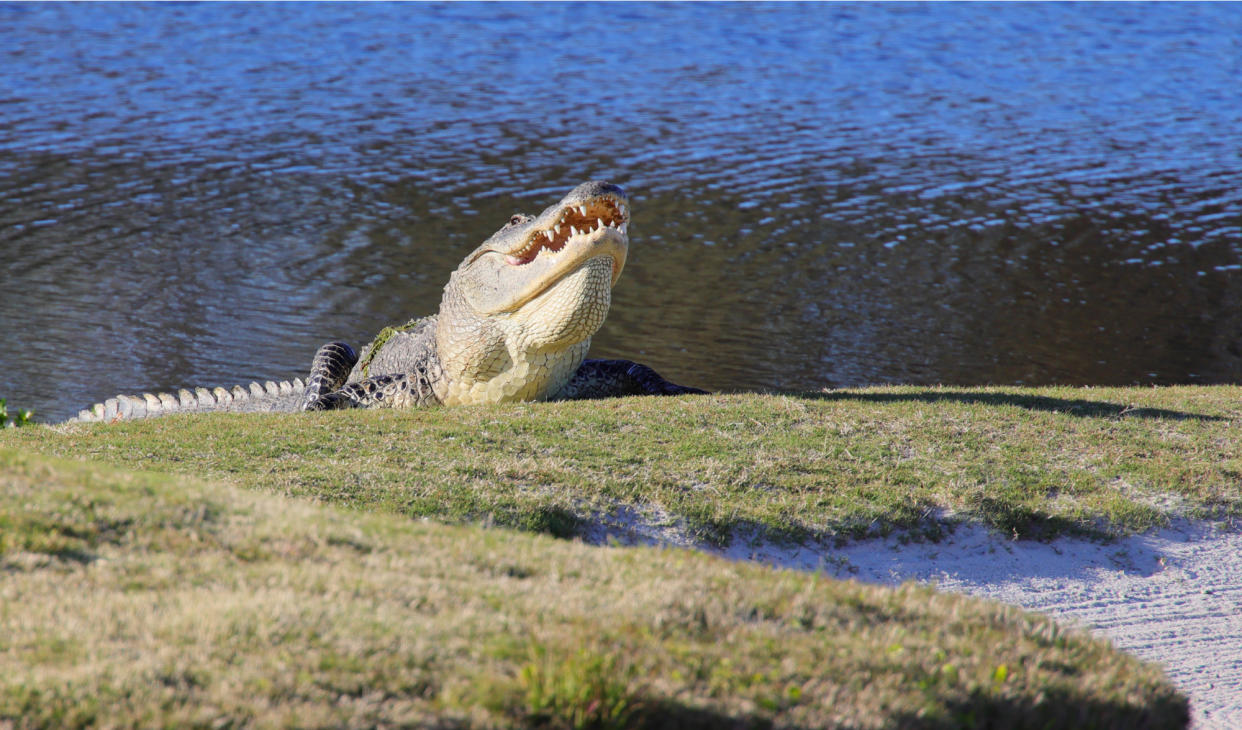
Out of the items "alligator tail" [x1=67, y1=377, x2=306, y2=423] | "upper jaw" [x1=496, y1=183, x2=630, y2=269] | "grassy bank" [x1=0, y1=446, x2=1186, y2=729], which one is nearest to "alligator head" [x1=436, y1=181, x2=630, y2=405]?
"upper jaw" [x1=496, y1=183, x2=630, y2=269]

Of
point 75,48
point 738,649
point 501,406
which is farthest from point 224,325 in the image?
point 75,48

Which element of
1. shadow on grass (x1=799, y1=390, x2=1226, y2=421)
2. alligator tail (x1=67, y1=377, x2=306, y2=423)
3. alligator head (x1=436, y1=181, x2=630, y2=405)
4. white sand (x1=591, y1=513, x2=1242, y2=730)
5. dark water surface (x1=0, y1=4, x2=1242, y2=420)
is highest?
alligator head (x1=436, y1=181, x2=630, y2=405)

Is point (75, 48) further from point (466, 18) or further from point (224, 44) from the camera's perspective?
point (466, 18)

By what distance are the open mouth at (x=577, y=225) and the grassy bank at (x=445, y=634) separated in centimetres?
383

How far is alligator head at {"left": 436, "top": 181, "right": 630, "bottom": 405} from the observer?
788cm

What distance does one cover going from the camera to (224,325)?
13977 millimetres

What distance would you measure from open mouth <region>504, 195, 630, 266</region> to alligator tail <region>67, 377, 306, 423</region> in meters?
2.82

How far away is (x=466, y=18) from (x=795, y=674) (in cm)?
3625

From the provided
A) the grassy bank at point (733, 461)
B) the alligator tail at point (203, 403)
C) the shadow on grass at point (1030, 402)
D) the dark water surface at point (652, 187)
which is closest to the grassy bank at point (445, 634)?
the grassy bank at point (733, 461)

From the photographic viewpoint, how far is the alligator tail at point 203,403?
9.85 m

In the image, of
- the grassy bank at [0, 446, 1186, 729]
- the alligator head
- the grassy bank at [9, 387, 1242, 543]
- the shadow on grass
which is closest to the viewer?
the grassy bank at [0, 446, 1186, 729]

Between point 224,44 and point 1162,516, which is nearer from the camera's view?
point 1162,516

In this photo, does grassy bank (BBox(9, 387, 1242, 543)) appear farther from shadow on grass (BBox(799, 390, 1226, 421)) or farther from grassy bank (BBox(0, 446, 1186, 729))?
grassy bank (BBox(0, 446, 1186, 729))

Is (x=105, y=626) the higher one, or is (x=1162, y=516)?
(x=105, y=626)
